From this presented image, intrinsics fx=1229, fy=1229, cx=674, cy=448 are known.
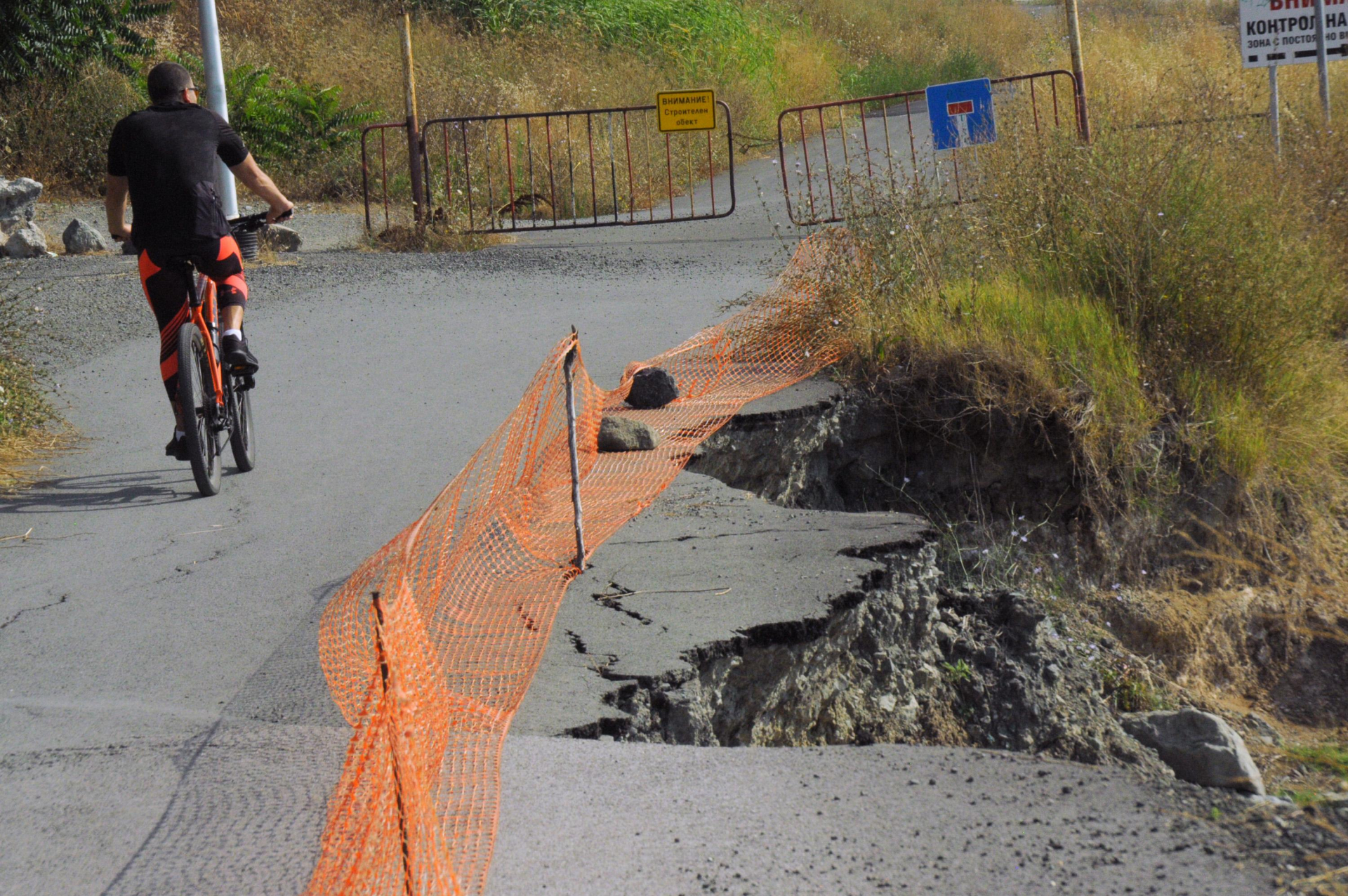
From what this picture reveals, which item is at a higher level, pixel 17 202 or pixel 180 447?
pixel 17 202

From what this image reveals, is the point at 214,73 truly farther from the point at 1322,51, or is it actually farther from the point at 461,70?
the point at 1322,51

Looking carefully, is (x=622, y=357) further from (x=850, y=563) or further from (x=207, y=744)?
(x=207, y=744)

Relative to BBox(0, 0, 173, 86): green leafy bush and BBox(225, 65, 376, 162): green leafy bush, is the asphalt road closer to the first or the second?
BBox(225, 65, 376, 162): green leafy bush

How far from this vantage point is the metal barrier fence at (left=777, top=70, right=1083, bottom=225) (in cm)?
868

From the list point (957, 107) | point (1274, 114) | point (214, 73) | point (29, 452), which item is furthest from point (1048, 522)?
point (214, 73)

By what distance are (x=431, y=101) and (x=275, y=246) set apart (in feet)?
20.3

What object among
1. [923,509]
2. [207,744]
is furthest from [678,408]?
[207,744]

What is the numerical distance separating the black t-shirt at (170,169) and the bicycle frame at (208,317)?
9.1 inches

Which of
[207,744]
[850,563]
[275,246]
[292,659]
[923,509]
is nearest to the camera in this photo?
[207,744]

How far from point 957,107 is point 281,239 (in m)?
7.07

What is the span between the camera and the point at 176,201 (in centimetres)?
582

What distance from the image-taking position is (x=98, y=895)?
2998mm

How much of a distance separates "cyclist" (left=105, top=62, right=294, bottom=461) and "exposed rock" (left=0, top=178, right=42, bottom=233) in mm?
8278

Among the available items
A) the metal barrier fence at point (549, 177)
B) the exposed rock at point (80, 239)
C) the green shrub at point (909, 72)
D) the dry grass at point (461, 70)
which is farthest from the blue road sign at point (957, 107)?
the green shrub at point (909, 72)
